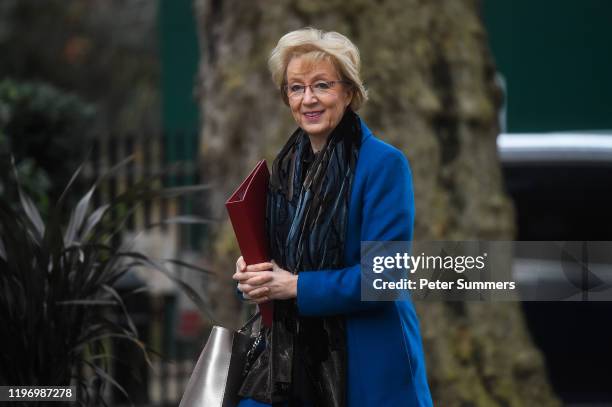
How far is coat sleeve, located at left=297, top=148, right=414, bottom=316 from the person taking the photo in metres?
3.69

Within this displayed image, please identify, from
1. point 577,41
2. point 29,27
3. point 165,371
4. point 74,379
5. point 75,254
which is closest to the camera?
point 75,254

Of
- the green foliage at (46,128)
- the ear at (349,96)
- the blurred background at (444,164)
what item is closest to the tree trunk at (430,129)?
the blurred background at (444,164)

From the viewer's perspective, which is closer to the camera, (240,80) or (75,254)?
(75,254)

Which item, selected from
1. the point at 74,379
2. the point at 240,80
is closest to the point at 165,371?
the point at 240,80

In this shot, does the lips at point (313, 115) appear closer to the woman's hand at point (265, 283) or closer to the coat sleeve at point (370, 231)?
the coat sleeve at point (370, 231)

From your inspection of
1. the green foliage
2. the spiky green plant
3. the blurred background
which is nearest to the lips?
the spiky green plant

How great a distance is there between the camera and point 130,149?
35.0 ft

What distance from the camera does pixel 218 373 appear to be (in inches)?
154

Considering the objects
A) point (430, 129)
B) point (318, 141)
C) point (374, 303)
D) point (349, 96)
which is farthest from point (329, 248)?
point (430, 129)

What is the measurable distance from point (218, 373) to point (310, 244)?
0.48 meters

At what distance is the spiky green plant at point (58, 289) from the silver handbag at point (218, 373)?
3.03 ft

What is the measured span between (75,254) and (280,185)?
147 centimetres

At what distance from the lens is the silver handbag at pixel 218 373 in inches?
154

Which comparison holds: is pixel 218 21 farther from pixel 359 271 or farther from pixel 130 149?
pixel 359 271
